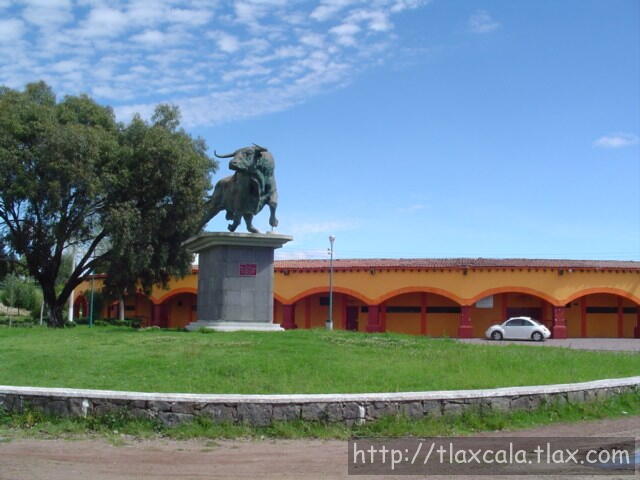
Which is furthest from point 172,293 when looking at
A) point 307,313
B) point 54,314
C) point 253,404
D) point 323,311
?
point 253,404

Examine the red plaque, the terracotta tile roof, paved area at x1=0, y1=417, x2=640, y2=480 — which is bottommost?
paved area at x1=0, y1=417, x2=640, y2=480

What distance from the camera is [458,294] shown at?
36.9 m

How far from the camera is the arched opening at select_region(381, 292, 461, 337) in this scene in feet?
125

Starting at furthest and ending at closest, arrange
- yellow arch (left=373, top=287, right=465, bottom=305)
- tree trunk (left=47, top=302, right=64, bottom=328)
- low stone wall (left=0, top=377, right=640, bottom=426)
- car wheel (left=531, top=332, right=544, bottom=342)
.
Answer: yellow arch (left=373, top=287, right=465, bottom=305) < car wheel (left=531, top=332, right=544, bottom=342) < tree trunk (left=47, top=302, right=64, bottom=328) < low stone wall (left=0, top=377, right=640, bottom=426)

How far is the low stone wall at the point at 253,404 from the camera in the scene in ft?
26.7

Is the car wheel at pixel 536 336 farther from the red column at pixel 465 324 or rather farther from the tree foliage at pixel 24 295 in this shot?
the tree foliage at pixel 24 295

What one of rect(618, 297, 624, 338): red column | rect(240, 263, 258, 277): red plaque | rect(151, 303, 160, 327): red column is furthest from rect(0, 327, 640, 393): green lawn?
rect(151, 303, 160, 327): red column

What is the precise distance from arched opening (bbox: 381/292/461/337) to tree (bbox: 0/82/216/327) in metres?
13.6

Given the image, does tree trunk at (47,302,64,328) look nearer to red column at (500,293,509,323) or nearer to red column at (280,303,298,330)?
red column at (280,303,298,330)

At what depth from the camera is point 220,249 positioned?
15469mm

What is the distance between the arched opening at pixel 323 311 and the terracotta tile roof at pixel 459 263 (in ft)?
5.92

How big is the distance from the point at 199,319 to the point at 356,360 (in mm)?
Result: 6333

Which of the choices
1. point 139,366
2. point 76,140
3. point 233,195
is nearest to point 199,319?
point 233,195

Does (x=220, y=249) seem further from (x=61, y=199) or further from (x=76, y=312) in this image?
(x=76, y=312)
